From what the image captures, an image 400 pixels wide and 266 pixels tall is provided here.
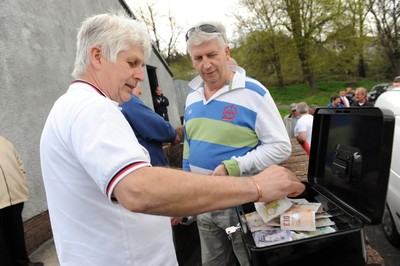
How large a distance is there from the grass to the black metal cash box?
25.8 m

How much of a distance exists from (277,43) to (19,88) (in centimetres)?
2654

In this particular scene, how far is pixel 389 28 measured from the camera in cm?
2639

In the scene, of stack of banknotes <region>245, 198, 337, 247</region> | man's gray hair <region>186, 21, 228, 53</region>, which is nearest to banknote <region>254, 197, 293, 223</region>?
stack of banknotes <region>245, 198, 337, 247</region>

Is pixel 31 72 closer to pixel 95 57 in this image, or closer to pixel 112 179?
pixel 95 57

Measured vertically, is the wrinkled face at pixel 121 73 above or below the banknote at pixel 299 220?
above

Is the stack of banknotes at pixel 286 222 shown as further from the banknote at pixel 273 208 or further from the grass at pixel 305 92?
the grass at pixel 305 92

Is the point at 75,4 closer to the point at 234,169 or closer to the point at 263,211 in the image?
the point at 234,169

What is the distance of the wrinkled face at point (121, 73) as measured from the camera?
1204 mm

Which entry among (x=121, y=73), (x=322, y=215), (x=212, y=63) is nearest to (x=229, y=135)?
(x=212, y=63)

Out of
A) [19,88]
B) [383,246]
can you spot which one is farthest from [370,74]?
[19,88]

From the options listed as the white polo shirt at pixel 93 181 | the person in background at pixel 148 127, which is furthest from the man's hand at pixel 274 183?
the person in background at pixel 148 127

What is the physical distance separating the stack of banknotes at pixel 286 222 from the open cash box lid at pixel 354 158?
0.41 feet

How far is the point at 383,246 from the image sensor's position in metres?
3.82

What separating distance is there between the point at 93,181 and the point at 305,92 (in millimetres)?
30585
